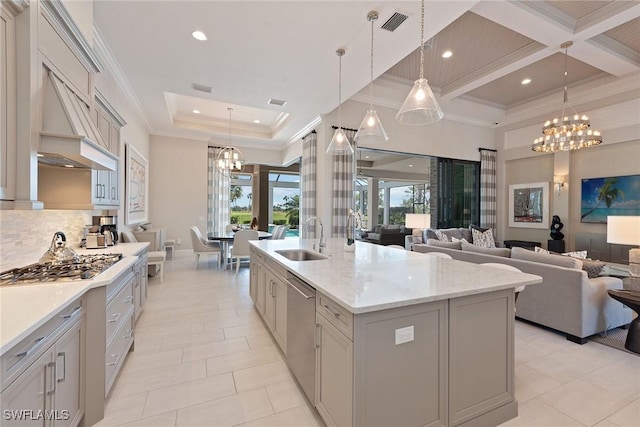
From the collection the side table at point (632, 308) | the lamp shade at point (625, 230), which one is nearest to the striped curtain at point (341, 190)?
the lamp shade at point (625, 230)

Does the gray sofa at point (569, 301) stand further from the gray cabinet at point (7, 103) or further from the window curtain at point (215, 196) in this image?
the window curtain at point (215, 196)

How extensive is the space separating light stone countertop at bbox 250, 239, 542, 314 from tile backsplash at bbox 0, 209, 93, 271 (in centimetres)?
190

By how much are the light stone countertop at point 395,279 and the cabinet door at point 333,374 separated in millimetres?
216

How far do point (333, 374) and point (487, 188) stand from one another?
775 cm

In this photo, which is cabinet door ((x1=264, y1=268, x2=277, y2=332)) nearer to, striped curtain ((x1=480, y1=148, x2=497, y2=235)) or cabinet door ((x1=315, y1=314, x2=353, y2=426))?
cabinet door ((x1=315, y1=314, x2=353, y2=426))

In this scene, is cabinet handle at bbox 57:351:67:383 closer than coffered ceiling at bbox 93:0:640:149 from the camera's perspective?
Yes

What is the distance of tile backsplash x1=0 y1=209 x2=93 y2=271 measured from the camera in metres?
1.92

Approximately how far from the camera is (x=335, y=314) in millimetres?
1495

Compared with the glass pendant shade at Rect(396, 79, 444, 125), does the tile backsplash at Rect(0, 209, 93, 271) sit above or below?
below

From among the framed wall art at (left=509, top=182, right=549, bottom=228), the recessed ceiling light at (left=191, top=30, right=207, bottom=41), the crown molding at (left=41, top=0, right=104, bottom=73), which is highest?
the recessed ceiling light at (left=191, top=30, right=207, bottom=41)

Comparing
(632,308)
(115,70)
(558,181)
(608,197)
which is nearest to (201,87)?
(115,70)

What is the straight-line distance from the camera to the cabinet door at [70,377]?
4.59 ft

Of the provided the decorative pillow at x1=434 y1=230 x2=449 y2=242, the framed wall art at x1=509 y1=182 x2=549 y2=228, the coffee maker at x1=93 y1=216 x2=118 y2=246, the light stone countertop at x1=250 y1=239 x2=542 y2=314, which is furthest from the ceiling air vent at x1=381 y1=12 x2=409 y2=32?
the framed wall art at x1=509 y1=182 x2=549 y2=228

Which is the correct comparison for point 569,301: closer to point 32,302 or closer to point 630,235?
point 630,235
